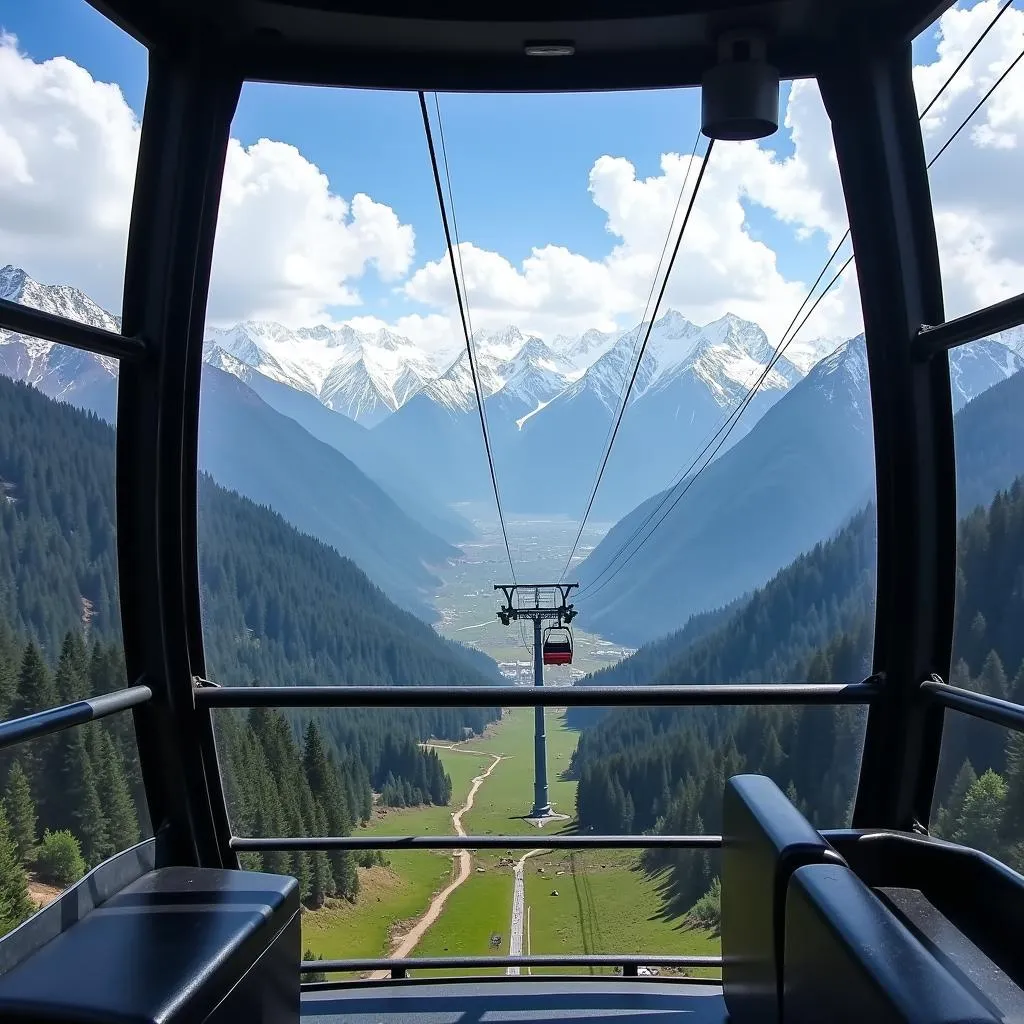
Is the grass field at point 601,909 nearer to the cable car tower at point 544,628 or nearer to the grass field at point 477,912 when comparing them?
the grass field at point 477,912

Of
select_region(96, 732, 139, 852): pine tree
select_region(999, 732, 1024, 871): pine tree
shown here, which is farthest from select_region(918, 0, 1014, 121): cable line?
select_region(96, 732, 139, 852): pine tree

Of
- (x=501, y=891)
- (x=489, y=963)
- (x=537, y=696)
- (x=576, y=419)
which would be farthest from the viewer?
(x=576, y=419)

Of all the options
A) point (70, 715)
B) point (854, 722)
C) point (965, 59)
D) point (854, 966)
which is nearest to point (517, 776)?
point (854, 722)

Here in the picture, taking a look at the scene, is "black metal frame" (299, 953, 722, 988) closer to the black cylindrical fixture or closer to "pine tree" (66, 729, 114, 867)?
"pine tree" (66, 729, 114, 867)

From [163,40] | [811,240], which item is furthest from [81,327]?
[811,240]

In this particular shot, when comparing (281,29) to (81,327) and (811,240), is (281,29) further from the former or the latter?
(811,240)

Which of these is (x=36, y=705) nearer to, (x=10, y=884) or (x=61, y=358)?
Answer: (x=10, y=884)
